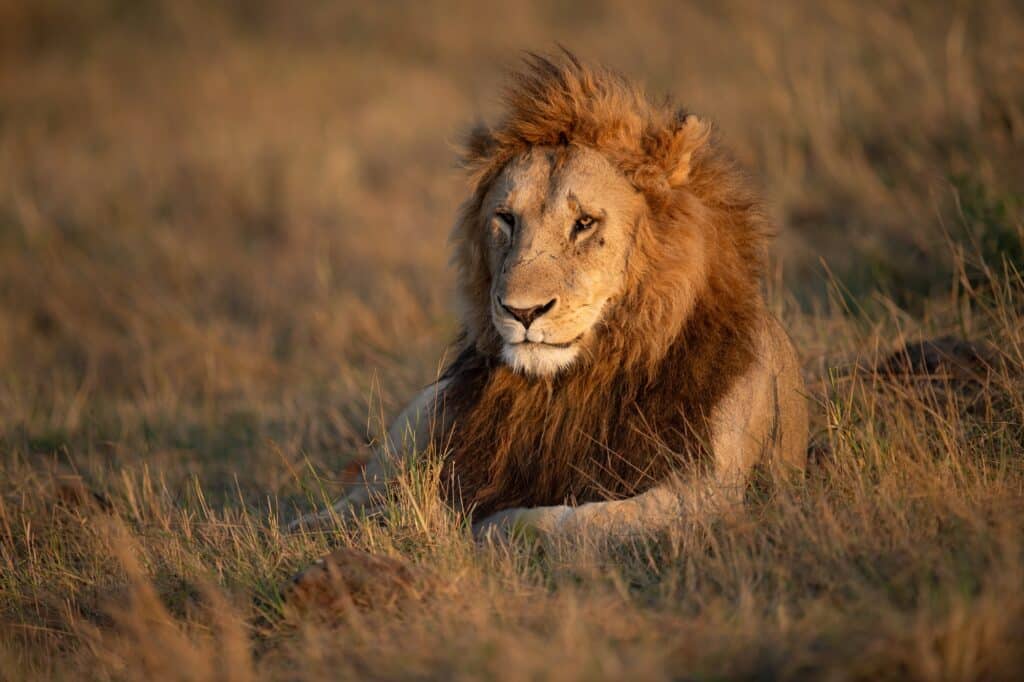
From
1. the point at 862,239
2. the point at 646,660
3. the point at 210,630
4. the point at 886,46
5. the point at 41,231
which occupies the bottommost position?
the point at 41,231

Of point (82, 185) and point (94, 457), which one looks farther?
point (82, 185)

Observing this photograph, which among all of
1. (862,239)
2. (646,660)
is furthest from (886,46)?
(646,660)

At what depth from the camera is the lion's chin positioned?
4.07m

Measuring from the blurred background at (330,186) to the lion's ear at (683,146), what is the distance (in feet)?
2.56

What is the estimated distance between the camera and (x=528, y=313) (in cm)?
400

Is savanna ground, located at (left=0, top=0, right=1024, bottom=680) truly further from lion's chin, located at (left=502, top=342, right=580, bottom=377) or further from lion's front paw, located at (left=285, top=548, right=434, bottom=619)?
lion's chin, located at (left=502, top=342, right=580, bottom=377)

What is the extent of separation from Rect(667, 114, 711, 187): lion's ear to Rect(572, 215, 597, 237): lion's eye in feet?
1.19

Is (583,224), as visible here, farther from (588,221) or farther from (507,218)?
(507,218)

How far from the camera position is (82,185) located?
1278 centimetres

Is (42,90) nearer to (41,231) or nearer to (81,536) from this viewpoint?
(41,231)

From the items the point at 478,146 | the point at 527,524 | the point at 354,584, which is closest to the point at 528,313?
the point at 527,524

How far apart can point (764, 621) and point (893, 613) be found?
335 mm

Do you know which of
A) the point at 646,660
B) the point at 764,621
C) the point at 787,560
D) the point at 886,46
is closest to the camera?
the point at 646,660

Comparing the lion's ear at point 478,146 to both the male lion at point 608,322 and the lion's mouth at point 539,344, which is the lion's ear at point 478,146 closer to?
the male lion at point 608,322
